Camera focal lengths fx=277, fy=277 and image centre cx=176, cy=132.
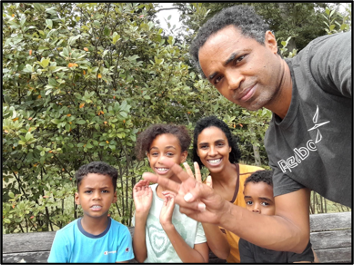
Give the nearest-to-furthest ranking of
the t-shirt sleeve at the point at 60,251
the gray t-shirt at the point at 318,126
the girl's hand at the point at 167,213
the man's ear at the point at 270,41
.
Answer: the gray t-shirt at the point at 318,126, the man's ear at the point at 270,41, the girl's hand at the point at 167,213, the t-shirt sleeve at the point at 60,251

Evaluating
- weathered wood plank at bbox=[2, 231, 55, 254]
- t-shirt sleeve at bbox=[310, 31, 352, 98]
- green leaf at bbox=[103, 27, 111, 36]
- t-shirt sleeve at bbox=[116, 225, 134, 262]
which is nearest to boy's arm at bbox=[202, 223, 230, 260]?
t-shirt sleeve at bbox=[116, 225, 134, 262]

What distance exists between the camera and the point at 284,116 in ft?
5.09

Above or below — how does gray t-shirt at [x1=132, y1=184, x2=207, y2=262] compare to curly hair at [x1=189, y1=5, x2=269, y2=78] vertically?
below

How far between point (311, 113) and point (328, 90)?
15 centimetres

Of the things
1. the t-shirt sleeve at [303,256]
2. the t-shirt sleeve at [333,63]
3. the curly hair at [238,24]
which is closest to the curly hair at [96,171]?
the curly hair at [238,24]

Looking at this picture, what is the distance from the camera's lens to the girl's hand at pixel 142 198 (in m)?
1.94

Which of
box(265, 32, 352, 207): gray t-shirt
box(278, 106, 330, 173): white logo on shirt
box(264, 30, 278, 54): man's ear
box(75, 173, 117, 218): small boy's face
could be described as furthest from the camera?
box(75, 173, 117, 218): small boy's face

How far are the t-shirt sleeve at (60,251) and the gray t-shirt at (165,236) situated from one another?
0.55 meters

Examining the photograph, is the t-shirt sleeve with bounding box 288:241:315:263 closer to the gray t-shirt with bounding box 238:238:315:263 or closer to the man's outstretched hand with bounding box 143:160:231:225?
the gray t-shirt with bounding box 238:238:315:263

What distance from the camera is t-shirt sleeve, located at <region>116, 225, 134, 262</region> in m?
1.93

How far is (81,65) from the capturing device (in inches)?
91.0

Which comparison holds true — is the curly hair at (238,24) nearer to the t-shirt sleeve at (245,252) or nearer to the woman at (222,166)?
the woman at (222,166)

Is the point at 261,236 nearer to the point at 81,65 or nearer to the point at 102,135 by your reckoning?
the point at 102,135

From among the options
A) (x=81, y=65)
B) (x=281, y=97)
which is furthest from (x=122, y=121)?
(x=281, y=97)
